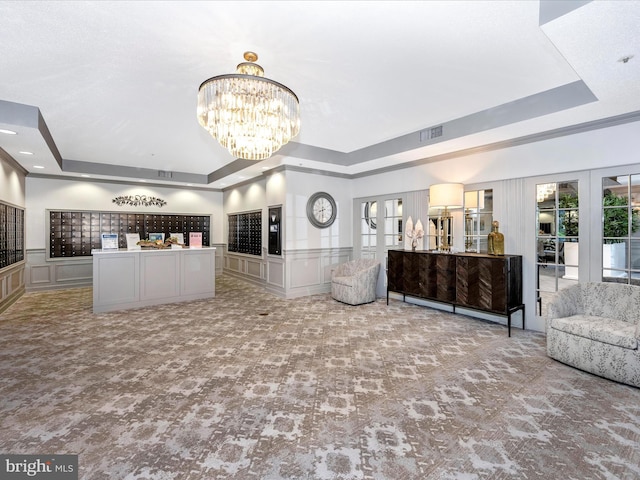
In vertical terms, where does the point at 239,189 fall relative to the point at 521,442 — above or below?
above

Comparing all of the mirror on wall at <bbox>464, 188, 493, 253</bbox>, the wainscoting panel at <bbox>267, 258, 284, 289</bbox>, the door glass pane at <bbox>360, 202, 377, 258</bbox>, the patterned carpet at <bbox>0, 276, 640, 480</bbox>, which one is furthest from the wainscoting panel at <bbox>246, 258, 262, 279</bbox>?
the mirror on wall at <bbox>464, 188, 493, 253</bbox>

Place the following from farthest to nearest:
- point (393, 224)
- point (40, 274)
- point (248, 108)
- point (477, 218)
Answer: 1. point (40, 274)
2. point (393, 224)
3. point (477, 218)
4. point (248, 108)

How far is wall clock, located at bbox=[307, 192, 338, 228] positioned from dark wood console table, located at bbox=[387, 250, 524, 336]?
1713 millimetres

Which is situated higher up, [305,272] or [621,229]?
[621,229]

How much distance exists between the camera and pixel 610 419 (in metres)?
2.12

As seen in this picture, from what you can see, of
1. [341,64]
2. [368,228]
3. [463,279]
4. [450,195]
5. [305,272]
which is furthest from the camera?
[368,228]

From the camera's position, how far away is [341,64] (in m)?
2.63

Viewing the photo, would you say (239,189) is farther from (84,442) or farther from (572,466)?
(572,466)

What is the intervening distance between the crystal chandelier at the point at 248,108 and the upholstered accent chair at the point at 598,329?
10.4 ft

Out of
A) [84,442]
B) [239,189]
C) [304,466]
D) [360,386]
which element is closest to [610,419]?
[360,386]

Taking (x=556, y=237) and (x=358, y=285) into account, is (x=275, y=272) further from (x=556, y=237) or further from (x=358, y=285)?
(x=556, y=237)

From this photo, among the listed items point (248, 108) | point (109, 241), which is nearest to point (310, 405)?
point (248, 108)

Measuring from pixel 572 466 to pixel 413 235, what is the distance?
360 centimetres

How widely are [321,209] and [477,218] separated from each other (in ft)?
9.37
